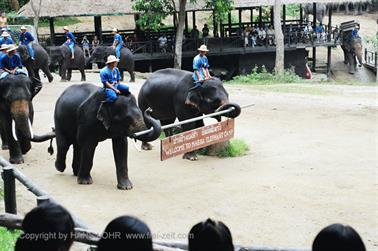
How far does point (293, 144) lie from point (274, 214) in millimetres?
5504

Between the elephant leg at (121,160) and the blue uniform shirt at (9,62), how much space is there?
2809 millimetres

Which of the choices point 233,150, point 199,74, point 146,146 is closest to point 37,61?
point 146,146

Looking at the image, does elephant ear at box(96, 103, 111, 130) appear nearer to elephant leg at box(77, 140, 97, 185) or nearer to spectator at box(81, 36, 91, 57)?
elephant leg at box(77, 140, 97, 185)

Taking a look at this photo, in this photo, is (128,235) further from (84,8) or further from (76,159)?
(84,8)

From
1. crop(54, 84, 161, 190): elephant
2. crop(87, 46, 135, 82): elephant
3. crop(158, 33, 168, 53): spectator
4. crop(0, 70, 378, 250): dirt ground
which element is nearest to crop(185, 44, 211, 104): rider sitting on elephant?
crop(0, 70, 378, 250): dirt ground

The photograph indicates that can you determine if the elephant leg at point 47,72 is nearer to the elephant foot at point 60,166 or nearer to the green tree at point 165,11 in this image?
the green tree at point 165,11

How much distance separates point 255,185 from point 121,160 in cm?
249

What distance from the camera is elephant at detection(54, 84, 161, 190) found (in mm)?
10383

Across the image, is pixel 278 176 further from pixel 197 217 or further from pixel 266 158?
pixel 197 217

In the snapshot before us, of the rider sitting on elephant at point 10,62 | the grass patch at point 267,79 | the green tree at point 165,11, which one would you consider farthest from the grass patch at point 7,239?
the green tree at point 165,11

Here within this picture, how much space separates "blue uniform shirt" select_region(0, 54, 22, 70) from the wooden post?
5416mm

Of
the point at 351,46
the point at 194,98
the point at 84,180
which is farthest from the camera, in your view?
the point at 351,46

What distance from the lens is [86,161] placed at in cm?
1077

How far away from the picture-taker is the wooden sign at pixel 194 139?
33.8ft
